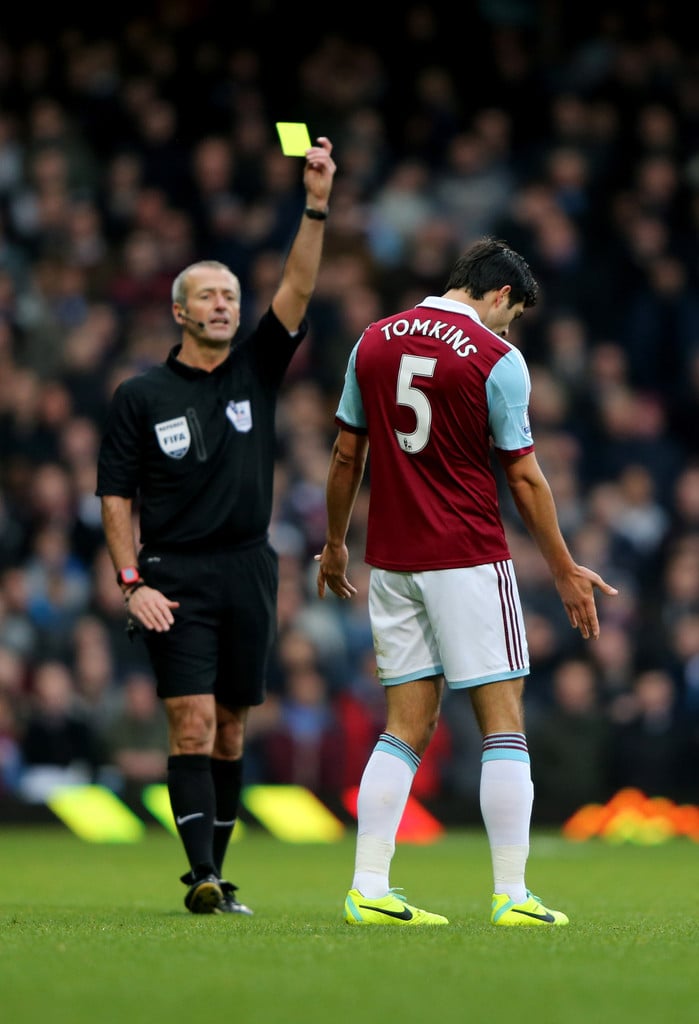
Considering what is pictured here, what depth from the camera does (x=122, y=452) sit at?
285 inches

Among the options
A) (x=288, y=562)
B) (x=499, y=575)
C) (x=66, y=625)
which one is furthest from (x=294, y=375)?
(x=499, y=575)

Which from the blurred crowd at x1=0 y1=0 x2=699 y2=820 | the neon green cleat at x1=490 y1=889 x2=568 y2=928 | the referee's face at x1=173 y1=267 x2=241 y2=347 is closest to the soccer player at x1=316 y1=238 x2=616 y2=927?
the neon green cleat at x1=490 y1=889 x2=568 y2=928

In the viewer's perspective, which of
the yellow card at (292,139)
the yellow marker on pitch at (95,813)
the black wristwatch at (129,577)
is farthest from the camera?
the yellow marker on pitch at (95,813)

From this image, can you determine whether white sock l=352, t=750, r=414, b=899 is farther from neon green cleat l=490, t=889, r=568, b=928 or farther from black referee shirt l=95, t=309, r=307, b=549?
black referee shirt l=95, t=309, r=307, b=549

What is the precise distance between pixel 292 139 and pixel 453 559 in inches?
67.1

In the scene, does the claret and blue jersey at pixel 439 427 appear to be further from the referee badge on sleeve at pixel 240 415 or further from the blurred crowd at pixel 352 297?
the blurred crowd at pixel 352 297

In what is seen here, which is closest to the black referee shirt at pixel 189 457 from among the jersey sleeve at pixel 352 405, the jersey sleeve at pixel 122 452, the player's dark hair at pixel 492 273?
the jersey sleeve at pixel 122 452

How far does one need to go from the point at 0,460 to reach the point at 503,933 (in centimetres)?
1032

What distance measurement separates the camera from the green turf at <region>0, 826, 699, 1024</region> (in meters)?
4.26

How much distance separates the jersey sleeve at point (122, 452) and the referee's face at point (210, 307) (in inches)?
13.9

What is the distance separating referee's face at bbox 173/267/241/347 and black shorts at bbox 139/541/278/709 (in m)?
0.81

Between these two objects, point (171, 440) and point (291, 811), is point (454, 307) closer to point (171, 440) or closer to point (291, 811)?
point (171, 440)

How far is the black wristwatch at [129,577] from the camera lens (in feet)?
23.2

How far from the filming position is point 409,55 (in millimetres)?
20297
